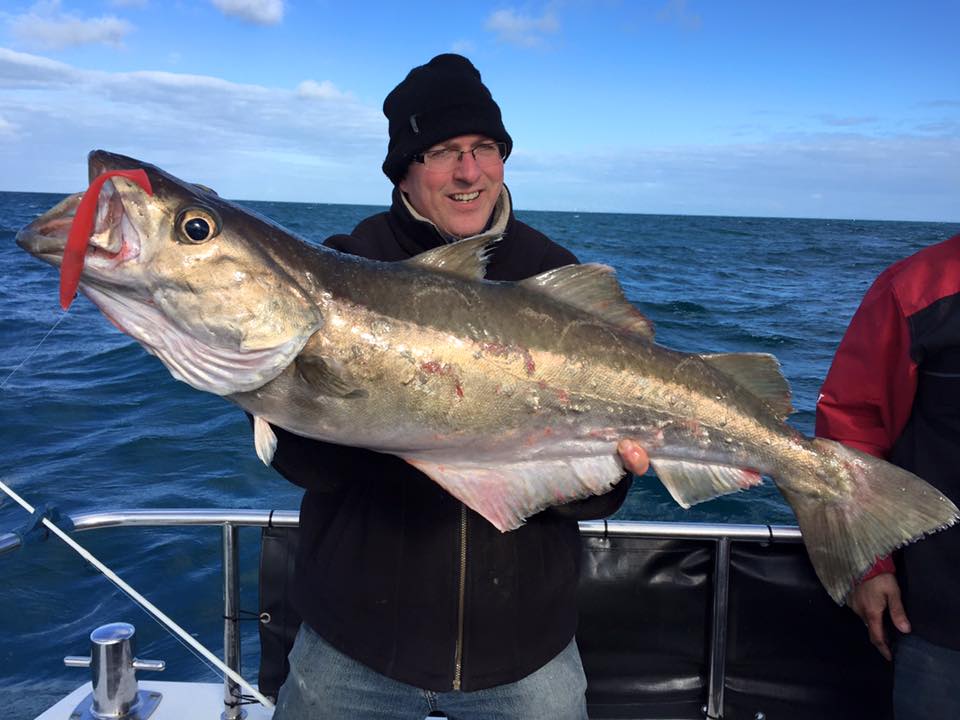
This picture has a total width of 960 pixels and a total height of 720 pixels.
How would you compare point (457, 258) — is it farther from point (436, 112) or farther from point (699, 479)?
point (699, 479)

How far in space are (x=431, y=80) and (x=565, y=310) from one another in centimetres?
130

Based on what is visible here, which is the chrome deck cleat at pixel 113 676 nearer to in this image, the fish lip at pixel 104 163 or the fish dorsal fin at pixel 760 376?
the fish lip at pixel 104 163

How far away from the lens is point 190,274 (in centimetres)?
235

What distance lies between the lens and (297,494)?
9.74m

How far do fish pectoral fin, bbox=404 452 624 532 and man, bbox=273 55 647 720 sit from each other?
0.10 meters

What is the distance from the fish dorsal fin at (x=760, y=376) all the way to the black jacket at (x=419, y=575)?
701 millimetres

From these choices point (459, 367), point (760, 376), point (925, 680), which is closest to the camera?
point (459, 367)

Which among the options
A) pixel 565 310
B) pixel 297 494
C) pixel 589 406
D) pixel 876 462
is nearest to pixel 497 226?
pixel 565 310

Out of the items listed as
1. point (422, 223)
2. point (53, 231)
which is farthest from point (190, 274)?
point (422, 223)

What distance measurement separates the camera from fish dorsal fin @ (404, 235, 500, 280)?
9.09ft

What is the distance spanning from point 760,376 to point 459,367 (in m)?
1.40

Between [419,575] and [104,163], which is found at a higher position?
[104,163]

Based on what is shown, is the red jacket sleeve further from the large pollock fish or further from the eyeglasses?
the eyeglasses

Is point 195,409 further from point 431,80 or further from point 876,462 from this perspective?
point 876,462
